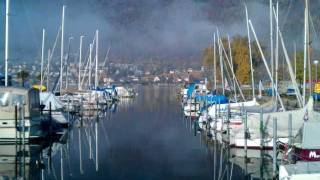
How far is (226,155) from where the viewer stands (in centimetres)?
3077

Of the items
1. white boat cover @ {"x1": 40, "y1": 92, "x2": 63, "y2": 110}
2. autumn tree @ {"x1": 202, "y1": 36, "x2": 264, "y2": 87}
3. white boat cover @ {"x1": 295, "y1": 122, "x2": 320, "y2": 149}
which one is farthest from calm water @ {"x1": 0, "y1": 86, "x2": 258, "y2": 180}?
autumn tree @ {"x1": 202, "y1": 36, "x2": 264, "y2": 87}

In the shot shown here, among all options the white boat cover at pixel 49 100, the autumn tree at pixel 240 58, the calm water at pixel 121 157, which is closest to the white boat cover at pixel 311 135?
the calm water at pixel 121 157

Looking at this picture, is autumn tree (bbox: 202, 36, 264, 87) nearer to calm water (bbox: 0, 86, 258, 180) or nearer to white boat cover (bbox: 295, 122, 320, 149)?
calm water (bbox: 0, 86, 258, 180)

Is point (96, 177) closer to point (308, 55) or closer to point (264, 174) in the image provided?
point (264, 174)

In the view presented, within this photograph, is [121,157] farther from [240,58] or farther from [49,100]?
[240,58]

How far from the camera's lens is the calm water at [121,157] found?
83.1 feet

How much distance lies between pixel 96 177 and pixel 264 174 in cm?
792

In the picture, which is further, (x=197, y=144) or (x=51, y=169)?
(x=197, y=144)

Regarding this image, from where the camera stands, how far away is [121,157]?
102 ft

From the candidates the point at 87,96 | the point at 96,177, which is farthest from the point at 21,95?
the point at 87,96

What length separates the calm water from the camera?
2533 centimetres

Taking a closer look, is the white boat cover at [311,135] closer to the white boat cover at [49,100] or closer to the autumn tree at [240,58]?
the white boat cover at [49,100]

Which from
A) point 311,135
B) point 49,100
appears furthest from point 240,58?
point 311,135

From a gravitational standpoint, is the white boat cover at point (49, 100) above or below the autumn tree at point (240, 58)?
below
